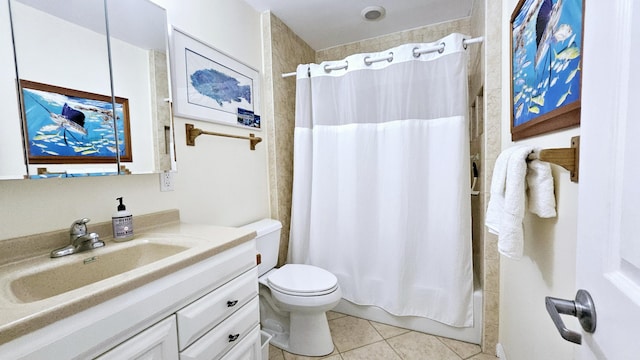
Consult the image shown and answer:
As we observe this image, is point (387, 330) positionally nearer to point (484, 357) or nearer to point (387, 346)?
point (387, 346)

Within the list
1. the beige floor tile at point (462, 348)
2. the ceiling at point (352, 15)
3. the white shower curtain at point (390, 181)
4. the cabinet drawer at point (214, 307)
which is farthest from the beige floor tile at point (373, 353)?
the ceiling at point (352, 15)

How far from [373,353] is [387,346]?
0.38ft

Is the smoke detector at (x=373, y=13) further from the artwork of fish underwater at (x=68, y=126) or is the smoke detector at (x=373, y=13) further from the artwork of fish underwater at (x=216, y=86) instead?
the artwork of fish underwater at (x=68, y=126)

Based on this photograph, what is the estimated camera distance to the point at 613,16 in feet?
1.24

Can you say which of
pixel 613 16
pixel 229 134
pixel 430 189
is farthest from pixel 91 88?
pixel 430 189

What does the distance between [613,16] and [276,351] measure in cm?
198

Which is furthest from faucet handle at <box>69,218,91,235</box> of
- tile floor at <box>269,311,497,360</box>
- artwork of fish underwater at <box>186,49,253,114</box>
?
tile floor at <box>269,311,497,360</box>

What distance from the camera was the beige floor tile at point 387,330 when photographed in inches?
71.5

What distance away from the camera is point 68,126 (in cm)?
101

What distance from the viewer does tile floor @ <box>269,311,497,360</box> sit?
5.27 ft

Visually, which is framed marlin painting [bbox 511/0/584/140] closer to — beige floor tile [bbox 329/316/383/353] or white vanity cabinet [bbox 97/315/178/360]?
white vanity cabinet [bbox 97/315/178/360]

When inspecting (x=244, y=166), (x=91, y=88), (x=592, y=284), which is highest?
(x=91, y=88)

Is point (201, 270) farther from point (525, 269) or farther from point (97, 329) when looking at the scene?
point (525, 269)

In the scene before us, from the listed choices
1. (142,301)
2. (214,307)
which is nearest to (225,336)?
(214,307)
